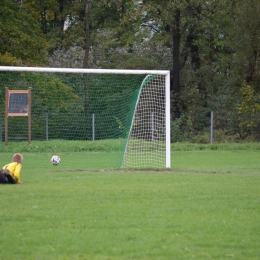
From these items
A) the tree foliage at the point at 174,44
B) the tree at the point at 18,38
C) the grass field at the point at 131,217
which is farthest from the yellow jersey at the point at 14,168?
the tree at the point at 18,38

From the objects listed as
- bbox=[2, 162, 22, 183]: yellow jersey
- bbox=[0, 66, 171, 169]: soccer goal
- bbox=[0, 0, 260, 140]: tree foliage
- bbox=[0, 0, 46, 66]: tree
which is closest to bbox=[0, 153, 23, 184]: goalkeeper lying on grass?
bbox=[2, 162, 22, 183]: yellow jersey

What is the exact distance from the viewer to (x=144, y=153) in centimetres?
2105

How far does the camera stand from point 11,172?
1361 cm

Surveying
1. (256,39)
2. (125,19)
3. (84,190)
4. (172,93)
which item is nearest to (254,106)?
(256,39)

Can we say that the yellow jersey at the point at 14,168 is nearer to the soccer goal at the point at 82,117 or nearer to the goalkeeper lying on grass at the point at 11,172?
the goalkeeper lying on grass at the point at 11,172

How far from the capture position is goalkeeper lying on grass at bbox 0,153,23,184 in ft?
43.8

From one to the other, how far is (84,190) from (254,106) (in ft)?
69.2

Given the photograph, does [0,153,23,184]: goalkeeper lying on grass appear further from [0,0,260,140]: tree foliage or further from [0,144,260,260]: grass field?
[0,0,260,140]: tree foliage

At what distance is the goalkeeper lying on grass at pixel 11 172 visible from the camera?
13.4m

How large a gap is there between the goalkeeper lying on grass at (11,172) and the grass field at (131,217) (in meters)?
0.33

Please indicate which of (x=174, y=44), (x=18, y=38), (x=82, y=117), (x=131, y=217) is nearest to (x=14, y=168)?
(x=131, y=217)

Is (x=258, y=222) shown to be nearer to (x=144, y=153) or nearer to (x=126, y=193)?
(x=126, y=193)

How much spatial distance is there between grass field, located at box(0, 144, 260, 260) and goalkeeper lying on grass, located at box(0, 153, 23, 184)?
33 centimetres

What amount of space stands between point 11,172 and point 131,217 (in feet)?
16.7
